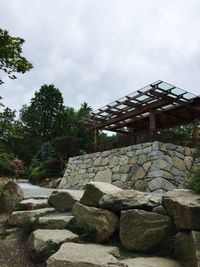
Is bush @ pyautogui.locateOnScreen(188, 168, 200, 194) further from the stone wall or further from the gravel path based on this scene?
the stone wall

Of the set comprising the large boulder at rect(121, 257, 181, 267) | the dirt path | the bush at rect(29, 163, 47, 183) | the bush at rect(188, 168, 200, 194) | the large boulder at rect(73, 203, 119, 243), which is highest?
the bush at rect(29, 163, 47, 183)

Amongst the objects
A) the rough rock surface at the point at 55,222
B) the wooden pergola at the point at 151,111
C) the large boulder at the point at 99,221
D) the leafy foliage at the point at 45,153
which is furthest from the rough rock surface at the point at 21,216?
the leafy foliage at the point at 45,153

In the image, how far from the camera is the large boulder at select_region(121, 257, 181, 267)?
3619 mm

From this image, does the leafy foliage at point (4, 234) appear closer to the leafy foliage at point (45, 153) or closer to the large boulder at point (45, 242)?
the large boulder at point (45, 242)

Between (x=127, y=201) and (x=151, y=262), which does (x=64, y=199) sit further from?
(x=151, y=262)

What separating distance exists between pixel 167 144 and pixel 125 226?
25.9 feet

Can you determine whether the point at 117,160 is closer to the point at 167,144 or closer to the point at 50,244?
the point at 167,144

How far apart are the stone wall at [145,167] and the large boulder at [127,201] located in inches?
233

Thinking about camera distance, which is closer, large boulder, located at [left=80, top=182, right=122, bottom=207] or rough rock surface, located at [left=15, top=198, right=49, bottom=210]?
large boulder, located at [left=80, top=182, right=122, bottom=207]

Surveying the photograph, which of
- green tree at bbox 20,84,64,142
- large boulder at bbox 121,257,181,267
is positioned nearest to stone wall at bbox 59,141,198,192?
large boulder at bbox 121,257,181,267

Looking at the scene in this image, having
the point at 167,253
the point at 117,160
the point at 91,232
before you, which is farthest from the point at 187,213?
the point at 117,160

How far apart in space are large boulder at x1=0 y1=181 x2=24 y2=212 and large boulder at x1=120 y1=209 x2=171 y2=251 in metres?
2.87

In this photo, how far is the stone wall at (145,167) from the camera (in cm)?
1106

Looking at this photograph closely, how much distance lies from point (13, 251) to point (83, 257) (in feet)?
5.04
